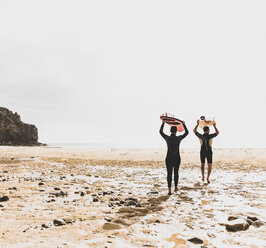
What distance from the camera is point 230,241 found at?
13.2 feet

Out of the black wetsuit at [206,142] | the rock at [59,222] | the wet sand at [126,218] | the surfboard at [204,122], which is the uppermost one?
the surfboard at [204,122]

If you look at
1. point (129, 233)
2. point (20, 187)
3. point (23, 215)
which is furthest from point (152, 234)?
point (20, 187)

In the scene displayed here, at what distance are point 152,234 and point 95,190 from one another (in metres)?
4.78

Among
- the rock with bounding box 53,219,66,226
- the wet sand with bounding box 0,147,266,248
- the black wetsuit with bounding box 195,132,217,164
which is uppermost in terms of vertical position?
the black wetsuit with bounding box 195,132,217,164

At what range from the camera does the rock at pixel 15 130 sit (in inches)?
3219

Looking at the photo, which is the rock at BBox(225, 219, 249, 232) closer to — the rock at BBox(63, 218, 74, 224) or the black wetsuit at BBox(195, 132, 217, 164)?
the rock at BBox(63, 218, 74, 224)

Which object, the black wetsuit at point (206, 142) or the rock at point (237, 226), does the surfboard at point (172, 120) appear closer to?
the black wetsuit at point (206, 142)

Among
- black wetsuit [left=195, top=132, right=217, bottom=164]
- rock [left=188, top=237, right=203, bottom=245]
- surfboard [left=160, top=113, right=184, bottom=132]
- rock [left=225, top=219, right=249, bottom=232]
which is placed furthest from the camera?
black wetsuit [left=195, top=132, right=217, bottom=164]

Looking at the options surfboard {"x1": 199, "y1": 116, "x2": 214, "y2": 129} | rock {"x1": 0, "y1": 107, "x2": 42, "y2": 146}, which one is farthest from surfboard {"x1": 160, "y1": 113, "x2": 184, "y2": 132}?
rock {"x1": 0, "y1": 107, "x2": 42, "y2": 146}

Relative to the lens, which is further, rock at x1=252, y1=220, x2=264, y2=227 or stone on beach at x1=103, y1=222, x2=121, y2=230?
rock at x1=252, y1=220, x2=264, y2=227

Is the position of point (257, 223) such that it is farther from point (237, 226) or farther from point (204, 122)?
point (204, 122)

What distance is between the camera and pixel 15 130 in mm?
84562

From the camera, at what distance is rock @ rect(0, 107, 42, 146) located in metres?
81.8

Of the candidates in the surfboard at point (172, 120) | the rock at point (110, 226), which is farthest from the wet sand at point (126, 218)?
the surfboard at point (172, 120)
